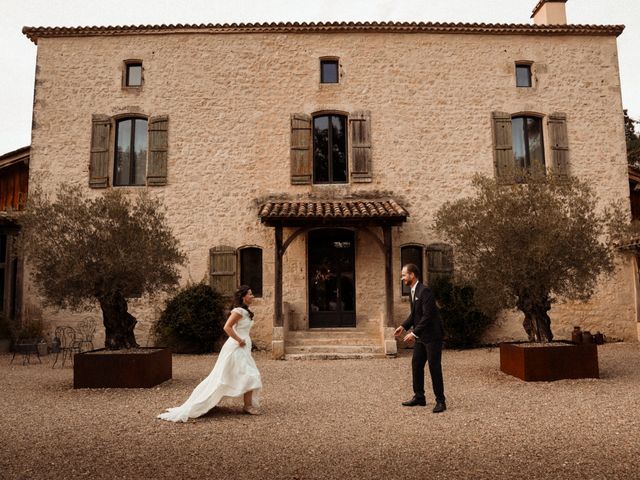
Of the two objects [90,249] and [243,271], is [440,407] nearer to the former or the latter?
[90,249]

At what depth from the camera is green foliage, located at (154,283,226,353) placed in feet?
36.7

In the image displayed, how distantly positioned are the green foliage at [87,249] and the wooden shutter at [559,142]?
9.69 metres

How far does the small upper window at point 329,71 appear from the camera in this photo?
1272 cm

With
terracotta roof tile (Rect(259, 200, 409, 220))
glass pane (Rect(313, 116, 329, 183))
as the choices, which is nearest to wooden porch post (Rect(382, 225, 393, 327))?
terracotta roof tile (Rect(259, 200, 409, 220))

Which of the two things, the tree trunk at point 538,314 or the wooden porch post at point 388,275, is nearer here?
the tree trunk at point 538,314

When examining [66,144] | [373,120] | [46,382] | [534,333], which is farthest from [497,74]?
[46,382]

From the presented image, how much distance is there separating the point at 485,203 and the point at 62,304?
666 cm

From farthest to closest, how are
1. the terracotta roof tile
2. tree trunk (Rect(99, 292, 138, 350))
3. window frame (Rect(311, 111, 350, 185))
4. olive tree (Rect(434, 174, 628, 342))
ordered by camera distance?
window frame (Rect(311, 111, 350, 185))
the terracotta roof tile
tree trunk (Rect(99, 292, 138, 350))
olive tree (Rect(434, 174, 628, 342))

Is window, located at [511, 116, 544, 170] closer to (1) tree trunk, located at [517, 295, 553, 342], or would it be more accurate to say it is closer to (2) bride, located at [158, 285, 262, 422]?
(1) tree trunk, located at [517, 295, 553, 342]

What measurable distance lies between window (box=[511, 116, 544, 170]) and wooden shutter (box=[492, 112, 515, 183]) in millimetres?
329

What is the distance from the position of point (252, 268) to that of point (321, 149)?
11.2 ft

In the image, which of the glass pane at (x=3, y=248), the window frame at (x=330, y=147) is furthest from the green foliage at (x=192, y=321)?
the glass pane at (x=3, y=248)

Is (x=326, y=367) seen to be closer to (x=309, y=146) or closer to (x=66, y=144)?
(x=309, y=146)

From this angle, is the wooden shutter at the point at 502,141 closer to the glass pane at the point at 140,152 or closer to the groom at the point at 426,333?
the groom at the point at 426,333
